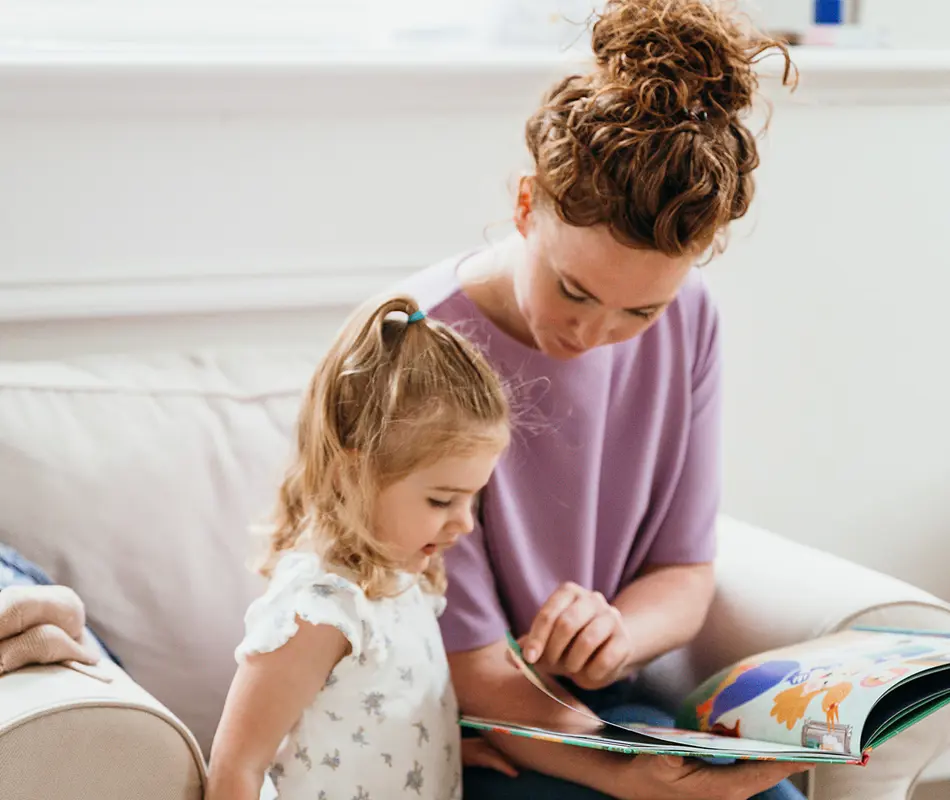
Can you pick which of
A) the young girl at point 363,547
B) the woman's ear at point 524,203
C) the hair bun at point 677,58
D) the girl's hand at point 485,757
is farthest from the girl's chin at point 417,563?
the hair bun at point 677,58

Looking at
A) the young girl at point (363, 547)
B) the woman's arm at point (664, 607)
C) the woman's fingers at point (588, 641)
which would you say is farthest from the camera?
the woman's arm at point (664, 607)

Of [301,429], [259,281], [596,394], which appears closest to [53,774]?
[301,429]

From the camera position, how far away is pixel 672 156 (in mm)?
1030

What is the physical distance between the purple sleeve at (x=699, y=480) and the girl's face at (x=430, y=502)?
0.35 meters

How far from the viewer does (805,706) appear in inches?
40.6

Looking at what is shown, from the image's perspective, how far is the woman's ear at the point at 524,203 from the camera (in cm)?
112

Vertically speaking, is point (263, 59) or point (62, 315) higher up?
point (263, 59)

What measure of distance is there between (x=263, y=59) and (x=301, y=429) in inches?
25.9

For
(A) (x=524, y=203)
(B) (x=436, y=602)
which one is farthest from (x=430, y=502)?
(A) (x=524, y=203)

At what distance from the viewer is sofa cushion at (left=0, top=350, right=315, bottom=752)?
4.05ft

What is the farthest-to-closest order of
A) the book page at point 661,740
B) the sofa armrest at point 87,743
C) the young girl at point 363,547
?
1. the young girl at point 363,547
2. the book page at point 661,740
3. the sofa armrest at point 87,743

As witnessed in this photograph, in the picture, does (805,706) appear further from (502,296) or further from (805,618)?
(502,296)

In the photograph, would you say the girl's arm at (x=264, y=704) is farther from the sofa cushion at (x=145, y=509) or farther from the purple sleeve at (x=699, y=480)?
the purple sleeve at (x=699, y=480)

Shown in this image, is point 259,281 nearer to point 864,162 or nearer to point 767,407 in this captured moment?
point 767,407
